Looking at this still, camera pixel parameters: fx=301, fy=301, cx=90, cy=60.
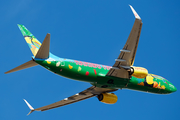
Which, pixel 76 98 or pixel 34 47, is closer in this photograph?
pixel 34 47

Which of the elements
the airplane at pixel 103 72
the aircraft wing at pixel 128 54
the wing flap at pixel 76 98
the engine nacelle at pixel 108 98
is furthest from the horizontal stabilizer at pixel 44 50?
the engine nacelle at pixel 108 98

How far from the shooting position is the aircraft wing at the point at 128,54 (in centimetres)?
2894

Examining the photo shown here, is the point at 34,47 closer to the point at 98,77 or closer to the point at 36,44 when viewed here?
the point at 36,44

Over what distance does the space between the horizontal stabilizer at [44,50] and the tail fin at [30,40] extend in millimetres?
2200

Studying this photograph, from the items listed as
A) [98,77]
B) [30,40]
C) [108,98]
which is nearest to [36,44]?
[30,40]

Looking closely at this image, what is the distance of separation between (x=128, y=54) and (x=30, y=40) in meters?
11.5

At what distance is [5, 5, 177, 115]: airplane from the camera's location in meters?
30.8

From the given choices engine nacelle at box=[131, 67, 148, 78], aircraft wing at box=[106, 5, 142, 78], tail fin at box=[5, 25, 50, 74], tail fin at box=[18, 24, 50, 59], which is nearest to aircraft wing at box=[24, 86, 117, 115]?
aircraft wing at box=[106, 5, 142, 78]

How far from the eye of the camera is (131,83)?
36.4 meters

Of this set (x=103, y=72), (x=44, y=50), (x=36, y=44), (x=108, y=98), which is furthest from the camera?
(x=108, y=98)

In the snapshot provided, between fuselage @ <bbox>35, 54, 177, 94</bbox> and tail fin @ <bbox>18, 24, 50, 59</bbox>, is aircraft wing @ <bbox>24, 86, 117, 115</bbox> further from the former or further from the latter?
tail fin @ <bbox>18, 24, 50, 59</bbox>

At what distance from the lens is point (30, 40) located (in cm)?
3481

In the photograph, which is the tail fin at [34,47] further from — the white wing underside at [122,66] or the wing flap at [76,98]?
the wing flap at [76,98]

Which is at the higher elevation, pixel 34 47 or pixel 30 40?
pixel 30 40
